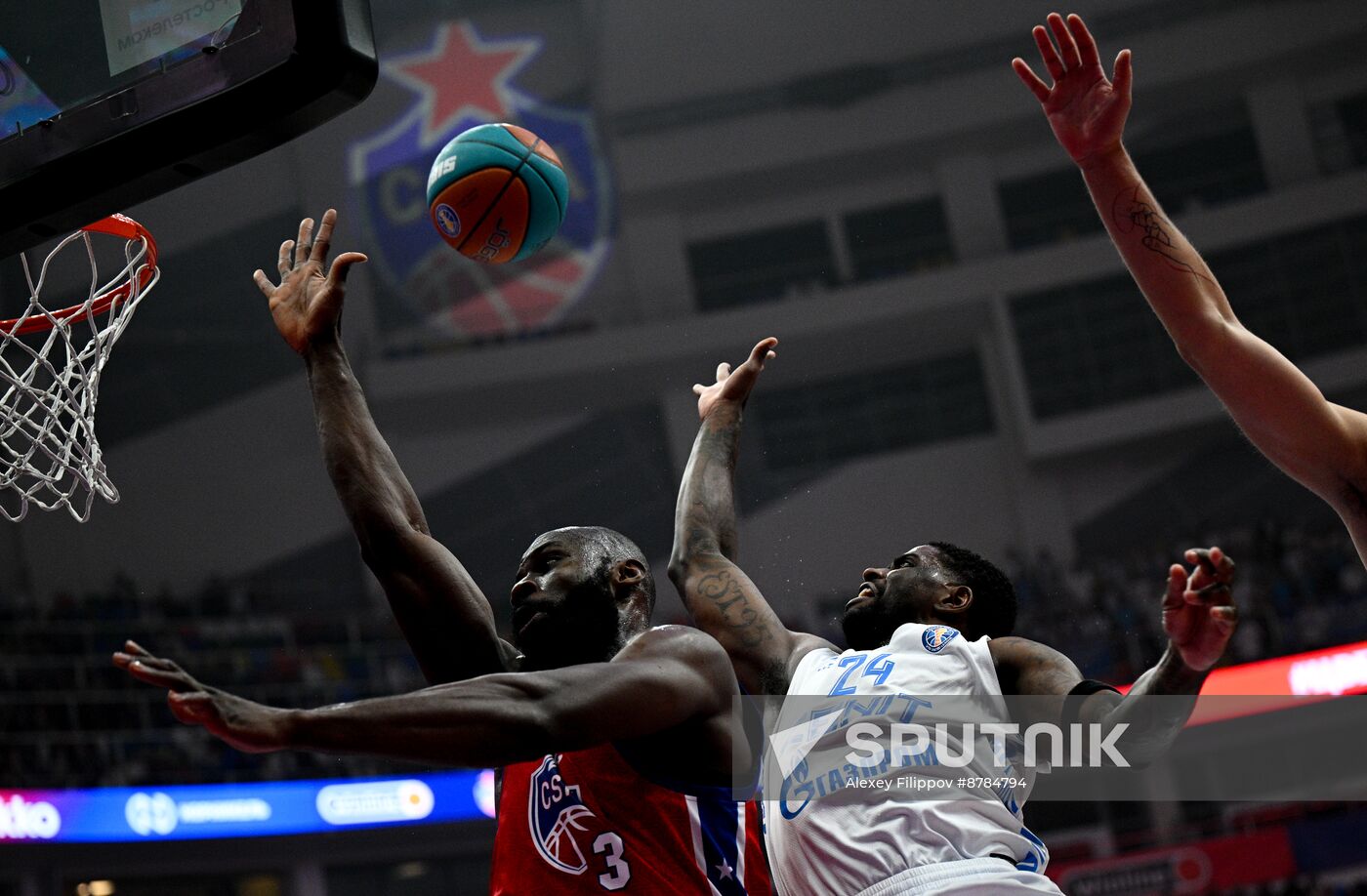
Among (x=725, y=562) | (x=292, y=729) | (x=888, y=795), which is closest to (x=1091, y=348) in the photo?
(x=725, y=562)

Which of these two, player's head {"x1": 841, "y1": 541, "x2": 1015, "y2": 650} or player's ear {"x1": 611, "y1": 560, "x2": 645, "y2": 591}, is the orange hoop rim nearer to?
player's ear {"x1": 611, "y1": 560, "x2": 645, "y2": 591}

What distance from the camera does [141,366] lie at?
1919cm

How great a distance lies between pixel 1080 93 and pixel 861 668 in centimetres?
127

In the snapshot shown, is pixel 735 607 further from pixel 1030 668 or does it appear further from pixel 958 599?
pixel 1030 668

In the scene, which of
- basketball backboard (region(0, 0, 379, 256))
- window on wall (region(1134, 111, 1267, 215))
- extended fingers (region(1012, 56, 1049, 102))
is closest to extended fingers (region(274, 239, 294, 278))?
basketball backboard (region(0, 0, 379, 256))

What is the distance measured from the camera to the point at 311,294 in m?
3.45

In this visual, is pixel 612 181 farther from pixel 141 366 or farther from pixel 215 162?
pixel 215 162

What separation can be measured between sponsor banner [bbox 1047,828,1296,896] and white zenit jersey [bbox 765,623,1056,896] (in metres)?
11.3

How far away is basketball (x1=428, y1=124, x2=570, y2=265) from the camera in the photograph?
13.9 feet

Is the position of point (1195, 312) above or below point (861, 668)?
above

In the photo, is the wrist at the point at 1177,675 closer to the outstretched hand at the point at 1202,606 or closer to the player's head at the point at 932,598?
the outstretched hand at the point at 1202,606

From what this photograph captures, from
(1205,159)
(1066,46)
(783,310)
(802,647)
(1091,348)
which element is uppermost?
(1205,159)

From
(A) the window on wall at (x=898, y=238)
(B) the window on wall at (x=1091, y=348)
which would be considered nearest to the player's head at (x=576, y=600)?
(B) the window on wall at (x=1091, y=348)

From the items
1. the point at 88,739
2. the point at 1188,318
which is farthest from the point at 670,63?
the point at 1188,318
